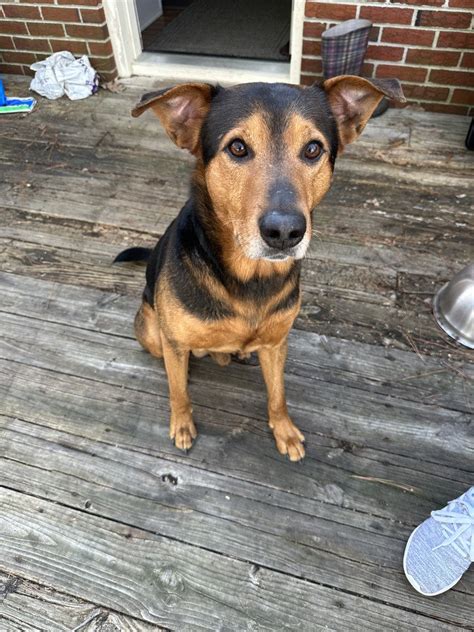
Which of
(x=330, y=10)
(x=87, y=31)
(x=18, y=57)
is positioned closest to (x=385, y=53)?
(x=330, y=10)

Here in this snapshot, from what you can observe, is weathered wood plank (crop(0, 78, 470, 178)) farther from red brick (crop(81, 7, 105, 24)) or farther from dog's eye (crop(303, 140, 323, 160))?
dog's eye (crop(303, 140, 323, 160))

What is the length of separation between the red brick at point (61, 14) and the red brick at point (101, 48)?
253 mm

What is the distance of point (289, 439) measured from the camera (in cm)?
226

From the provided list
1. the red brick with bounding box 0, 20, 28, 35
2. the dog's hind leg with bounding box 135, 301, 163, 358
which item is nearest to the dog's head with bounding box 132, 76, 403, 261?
the dog's hind leg with bounding box 135, 301, 163, 358

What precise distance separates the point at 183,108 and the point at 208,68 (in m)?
3.69

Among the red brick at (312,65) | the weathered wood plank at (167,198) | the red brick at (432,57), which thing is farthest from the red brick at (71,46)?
the red brick at (432,57)

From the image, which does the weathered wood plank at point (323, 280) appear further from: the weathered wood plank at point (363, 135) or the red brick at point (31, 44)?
the red brick at point (31, 44)

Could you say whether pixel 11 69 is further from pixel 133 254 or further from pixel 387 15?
pixel 387 15

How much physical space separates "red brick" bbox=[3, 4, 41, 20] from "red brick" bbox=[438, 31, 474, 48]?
393 centimetres

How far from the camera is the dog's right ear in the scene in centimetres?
161

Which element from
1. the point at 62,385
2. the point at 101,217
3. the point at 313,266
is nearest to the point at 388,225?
the point at 313,266

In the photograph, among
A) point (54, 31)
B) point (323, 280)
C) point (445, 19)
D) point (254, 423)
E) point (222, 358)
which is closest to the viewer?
point (254, 423)

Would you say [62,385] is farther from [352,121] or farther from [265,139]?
[352,121]

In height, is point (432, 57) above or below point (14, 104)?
above
